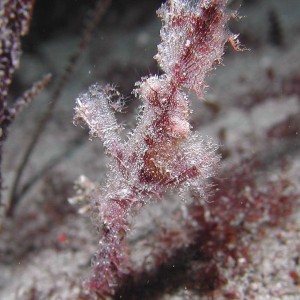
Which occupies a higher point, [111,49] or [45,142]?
[111,49]

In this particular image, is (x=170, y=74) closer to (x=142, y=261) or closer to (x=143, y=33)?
(x=142, y=261)

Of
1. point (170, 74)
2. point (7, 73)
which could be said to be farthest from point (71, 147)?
point (170, 74)

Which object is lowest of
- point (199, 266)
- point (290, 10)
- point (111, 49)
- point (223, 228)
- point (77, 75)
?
point (199, 266)

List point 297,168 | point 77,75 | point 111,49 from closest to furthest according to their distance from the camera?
point 297,168 → point 77,75 → point 111,49

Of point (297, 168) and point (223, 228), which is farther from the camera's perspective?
point (297, 168)

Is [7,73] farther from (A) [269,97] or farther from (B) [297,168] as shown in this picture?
(A) [269,97]

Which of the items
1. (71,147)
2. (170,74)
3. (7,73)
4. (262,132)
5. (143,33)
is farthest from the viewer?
(143,33)

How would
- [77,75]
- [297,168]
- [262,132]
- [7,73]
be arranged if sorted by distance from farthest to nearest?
[77,75], [262,132], [297,168], [7,73]

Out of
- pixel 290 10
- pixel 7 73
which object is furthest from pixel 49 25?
pixel 7 73

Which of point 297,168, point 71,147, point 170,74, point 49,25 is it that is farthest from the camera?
point 49,25
